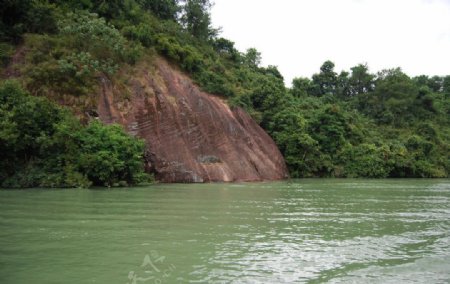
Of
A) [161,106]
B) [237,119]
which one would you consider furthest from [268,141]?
[161,106]

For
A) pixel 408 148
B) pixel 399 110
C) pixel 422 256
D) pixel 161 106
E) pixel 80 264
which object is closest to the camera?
pixel 80 264

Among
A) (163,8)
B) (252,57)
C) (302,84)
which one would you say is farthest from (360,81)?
(163,8)

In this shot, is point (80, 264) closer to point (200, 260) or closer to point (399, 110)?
point (200, 260)

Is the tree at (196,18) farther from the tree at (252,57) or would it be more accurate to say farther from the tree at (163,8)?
the tree at (252,57)

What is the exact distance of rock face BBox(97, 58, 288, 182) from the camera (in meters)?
27.2

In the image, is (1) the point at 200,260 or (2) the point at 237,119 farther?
(2) the point at 237,119

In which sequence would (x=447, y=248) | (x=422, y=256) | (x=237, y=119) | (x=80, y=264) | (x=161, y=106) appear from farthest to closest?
(x=237, y=119)
(x=161, y=106)
(x=447, y=248)
(x=422, y=256)
(x=80, y=264)

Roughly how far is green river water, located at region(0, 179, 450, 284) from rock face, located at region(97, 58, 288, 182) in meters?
11.3

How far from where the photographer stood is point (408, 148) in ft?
154

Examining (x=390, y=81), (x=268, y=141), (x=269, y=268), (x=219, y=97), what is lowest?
(x=269, y=268)

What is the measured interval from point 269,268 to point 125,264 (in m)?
2.53

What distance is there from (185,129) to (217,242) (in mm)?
20695

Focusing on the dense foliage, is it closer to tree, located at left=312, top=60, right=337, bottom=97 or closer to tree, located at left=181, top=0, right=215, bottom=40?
tree, located at left=181, top=0, right=215, bottom=40

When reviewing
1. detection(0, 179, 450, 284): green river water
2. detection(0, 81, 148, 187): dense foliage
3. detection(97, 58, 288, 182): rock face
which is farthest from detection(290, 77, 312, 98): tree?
detection(0, 179, 450, 284): green river water
